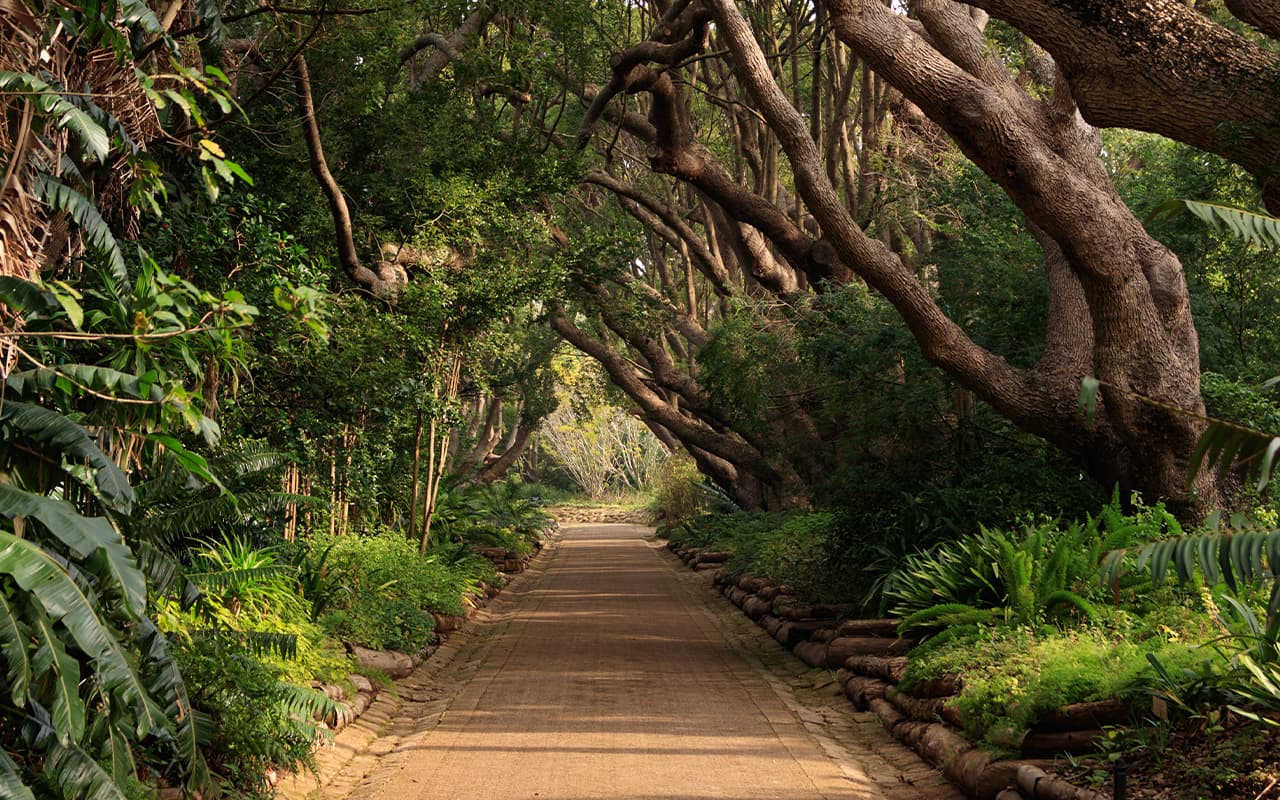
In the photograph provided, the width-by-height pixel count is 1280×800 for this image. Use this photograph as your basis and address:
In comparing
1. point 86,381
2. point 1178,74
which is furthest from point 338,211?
point 1178,74

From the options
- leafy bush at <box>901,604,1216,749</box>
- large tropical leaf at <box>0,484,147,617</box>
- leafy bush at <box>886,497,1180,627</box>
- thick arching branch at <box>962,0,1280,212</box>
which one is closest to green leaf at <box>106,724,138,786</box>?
large tropical leaf at <box>0,484,147,617</box>

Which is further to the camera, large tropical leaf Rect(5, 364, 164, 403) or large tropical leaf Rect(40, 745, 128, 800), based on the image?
large tropical leaf Rect(5, 364, 164, 403)

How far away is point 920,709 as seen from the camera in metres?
8.43

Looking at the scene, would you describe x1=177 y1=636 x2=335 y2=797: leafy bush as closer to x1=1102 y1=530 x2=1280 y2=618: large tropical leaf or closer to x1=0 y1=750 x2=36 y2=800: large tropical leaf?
x1=0 y1=750 x2=36 y2=800: large tropical leaf

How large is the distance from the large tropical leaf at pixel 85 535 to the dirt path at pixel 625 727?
2.59 meters

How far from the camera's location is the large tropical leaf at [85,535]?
15.6 ft

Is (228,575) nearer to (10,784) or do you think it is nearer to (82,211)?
(82,211)

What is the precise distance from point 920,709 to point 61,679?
229 inches

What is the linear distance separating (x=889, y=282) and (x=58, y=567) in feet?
26.7

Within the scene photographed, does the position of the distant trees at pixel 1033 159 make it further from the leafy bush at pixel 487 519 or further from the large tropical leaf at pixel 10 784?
the leafy bush at pixel 487 519

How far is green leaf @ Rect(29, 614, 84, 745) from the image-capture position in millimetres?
4648

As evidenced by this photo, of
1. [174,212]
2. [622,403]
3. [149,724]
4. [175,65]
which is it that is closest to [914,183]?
[174,212]

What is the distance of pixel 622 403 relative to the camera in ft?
113

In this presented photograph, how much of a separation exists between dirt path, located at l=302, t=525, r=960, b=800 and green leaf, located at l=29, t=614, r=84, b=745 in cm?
258
